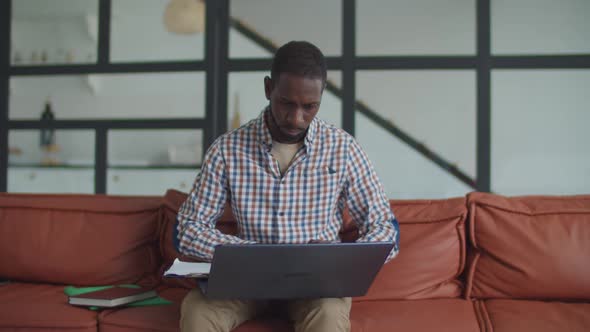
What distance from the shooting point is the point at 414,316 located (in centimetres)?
156

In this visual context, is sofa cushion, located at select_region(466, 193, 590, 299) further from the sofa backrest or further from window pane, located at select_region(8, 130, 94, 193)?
window pane, located at select_region(8, 130, 94, 193)

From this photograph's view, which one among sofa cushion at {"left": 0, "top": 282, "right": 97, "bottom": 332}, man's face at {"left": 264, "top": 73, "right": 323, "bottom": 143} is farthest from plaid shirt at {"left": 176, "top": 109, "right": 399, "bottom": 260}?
sofa cushion at {"left": 0, "top": 282, "right": 97, "bottom": 332}

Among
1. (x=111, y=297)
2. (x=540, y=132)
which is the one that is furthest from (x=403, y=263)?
(x=540, y=132)

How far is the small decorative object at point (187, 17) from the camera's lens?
9.65 feet

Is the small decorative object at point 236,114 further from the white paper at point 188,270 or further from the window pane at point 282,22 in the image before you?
the white paper at point 188,270

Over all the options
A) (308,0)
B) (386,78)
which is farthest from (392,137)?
(308,0)

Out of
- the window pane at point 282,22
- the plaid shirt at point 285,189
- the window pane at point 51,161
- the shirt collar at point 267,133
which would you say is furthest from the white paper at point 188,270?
the window pane at point 51,161

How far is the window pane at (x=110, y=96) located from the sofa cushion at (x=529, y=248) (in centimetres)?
174

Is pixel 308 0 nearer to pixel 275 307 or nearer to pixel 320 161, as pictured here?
pixel 320 161

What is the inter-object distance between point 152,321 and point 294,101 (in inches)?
30.5

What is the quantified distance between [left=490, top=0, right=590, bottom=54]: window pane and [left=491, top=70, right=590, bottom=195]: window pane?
13 centimetres

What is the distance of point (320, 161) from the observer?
1670 millimetres

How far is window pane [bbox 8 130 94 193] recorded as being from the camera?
316 centimetres

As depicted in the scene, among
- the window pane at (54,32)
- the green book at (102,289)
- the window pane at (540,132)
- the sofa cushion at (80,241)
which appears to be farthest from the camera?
the window pane at (54,32)
